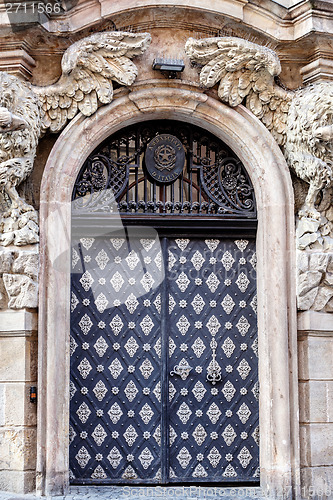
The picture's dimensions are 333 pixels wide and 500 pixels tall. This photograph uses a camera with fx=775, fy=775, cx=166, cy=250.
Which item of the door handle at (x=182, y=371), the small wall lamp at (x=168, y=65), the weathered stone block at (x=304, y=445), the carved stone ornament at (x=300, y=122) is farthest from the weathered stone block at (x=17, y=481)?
the small wall lamp at (x=168, y=65)

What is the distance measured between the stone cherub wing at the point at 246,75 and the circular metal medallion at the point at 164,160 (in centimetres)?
67

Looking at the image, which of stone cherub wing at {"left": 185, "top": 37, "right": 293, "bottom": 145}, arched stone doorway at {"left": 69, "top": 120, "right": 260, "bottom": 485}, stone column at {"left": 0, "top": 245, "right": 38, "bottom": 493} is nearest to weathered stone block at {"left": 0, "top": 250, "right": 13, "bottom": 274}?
stone column at {"left": 0, "top": 245, "right": 38, "bottom": 493}

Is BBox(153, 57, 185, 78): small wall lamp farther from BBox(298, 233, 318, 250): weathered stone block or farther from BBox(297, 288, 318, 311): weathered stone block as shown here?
BBox(297, 288, 318, 311): weathered stone block

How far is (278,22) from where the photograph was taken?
7055mm

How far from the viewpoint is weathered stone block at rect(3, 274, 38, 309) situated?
659cm

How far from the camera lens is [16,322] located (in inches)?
260

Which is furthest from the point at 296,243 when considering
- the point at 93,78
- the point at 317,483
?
the point at 93,78

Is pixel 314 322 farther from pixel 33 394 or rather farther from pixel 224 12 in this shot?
pixel 224 12

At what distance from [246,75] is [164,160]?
42.5 inches

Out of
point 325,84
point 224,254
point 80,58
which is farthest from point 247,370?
point 80,58

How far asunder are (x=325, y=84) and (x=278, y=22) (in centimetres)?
71

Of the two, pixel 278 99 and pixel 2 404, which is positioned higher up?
pixel 278 99

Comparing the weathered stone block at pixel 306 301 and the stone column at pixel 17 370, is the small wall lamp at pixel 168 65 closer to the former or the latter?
the stone column at pixel 17 370

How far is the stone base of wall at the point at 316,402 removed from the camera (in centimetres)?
674
